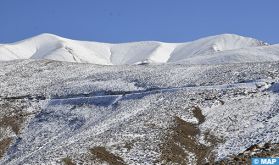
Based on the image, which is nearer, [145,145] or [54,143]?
[145,145]

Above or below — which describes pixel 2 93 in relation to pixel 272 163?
below

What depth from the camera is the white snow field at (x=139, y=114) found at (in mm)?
42438

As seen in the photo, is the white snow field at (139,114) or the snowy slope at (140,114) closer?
the white snow field at (139,114)

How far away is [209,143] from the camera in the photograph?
4475cm

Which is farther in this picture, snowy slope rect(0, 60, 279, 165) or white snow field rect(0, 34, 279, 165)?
snowy slope rect(0, 60, 279, 165)

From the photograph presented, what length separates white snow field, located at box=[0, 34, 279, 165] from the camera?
4244cm

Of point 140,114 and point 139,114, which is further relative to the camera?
point 139,114

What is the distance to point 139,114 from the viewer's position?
171 ft

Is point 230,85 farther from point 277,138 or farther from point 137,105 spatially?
point 277,138

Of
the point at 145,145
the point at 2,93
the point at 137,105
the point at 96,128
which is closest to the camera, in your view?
the point at 145,145

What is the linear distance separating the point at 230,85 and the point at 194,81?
636 centimetres

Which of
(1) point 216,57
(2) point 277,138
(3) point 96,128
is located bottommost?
(1) point 216,57

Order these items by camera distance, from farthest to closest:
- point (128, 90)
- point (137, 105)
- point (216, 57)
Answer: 1. point (216, 57)
2. point (128, 90)
3. point (137, 105)

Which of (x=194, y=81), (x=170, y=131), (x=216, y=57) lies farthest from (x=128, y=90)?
(x=216, y=57)
